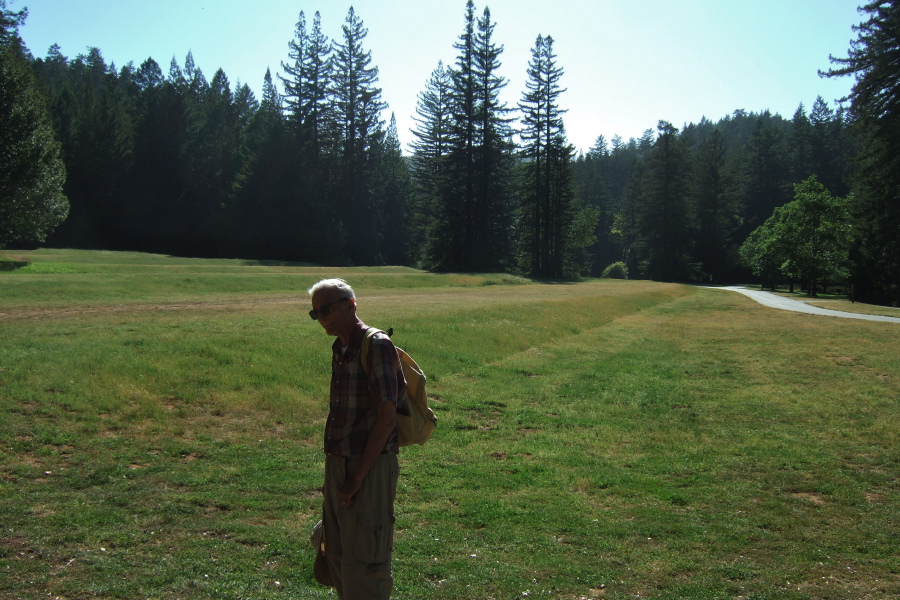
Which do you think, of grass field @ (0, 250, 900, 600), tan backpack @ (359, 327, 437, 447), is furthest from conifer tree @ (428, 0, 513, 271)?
tan backpack @ (359, 327, 437, 447)

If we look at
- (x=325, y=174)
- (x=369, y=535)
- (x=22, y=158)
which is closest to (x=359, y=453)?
(x=369, y=535)

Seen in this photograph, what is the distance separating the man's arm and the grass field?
1.56 metres

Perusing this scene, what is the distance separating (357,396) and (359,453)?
0.31 metres

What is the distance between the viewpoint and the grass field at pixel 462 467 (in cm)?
501

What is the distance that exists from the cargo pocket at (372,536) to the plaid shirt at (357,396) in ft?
1.18

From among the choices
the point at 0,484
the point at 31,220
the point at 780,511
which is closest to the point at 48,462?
the point at 0,484

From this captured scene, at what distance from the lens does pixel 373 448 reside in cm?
354

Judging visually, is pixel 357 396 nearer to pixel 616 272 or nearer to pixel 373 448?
pixel 373 448

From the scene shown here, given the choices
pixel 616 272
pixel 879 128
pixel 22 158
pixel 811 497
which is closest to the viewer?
pixel 811 497

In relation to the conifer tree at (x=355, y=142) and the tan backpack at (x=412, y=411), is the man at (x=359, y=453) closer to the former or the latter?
the tan backpack at (x=412, y=411)

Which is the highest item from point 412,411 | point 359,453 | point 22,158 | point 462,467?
point 22,158

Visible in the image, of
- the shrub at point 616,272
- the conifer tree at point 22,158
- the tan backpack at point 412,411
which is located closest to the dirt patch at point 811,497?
the tan backpack at point 412,411

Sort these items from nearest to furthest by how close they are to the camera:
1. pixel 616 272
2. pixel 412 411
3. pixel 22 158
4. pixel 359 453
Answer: pixel 359 453 → pixel 412 411 → pixel 22 158 → pixel 616 272

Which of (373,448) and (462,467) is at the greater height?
(373,448)
